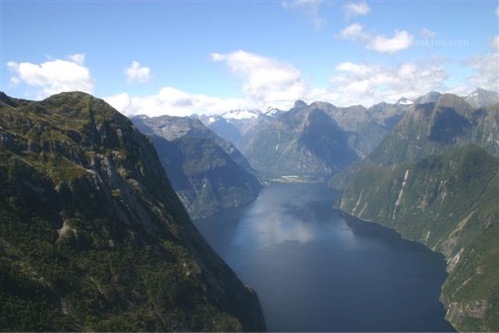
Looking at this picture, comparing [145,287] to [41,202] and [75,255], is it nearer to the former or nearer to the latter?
[75,255]

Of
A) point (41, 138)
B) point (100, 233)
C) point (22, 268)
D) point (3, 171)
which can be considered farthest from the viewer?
point (41, 138)

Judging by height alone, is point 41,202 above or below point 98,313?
above

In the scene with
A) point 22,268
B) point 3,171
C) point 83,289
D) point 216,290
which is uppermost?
point 3,171

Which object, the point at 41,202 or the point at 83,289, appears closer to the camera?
the point at 83,289

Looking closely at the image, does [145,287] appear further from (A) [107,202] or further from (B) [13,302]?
(B) [13,302]

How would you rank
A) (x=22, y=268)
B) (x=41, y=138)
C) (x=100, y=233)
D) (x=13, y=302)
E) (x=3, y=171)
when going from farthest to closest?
(x=41, y=138) → (x=100, y=233) → (x=3, y=171) → (x=22, y=268) → (x=13, y=302)

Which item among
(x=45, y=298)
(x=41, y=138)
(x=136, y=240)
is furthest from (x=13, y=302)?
(x=41, y=138)
